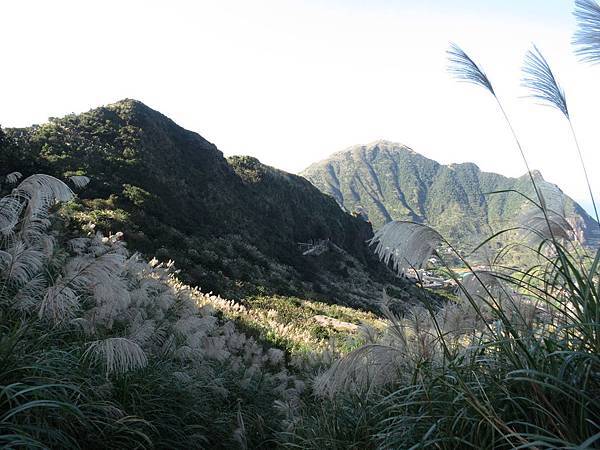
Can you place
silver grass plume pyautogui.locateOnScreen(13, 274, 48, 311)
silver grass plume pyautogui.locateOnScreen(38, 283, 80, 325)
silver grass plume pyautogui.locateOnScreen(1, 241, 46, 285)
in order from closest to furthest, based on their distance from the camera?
1. silver grass plume pyautogui.locateOnScreen(38, 283, 80, 325)
2. silver grass plume pyautogui.locateOnScreen(1, 241, 46, 285)
3. silver grass plume pyautogui.locateOnScreen(13, 274, 48, 311)

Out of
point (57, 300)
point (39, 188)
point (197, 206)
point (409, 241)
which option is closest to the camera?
point (409, 241)

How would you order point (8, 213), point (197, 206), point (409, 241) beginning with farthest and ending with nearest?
point (197, 206) < point (8, 213) < point (409, 241)

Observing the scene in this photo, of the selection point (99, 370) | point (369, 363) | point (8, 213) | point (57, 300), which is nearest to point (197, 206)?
point (8, 213)

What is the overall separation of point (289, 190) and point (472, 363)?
37892 millimetres

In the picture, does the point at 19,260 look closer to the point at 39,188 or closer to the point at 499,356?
the point at 39,188

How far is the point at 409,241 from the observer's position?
247 cm

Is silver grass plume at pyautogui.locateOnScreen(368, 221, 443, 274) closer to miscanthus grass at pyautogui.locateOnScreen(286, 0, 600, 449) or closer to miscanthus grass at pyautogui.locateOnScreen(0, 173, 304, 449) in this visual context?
miscanthus grass at pyautogui.locateOnScreen(286, 0, 600, 449)

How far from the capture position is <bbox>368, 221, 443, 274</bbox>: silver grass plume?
97.9 inches

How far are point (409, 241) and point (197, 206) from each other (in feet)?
79.1

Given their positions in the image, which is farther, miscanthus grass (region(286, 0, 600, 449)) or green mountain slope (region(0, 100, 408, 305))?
green mountain slope (region(0, 100, 408, 305))

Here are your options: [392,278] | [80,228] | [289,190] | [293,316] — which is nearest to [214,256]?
[293,316]

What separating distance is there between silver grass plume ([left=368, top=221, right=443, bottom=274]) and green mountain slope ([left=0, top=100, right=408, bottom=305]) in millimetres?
10385

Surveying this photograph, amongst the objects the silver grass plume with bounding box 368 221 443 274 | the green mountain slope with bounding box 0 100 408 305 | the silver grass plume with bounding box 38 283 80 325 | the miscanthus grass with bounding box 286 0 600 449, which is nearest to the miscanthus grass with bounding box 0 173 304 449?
the silver grass plume with bounding box 38 283 80 325

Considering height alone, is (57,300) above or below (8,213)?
below
